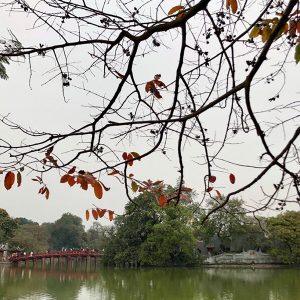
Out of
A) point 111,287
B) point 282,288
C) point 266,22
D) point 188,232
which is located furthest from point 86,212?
point 188,232

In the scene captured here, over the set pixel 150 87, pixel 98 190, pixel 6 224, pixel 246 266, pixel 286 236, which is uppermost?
pixel 6 224

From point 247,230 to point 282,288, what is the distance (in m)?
11.5

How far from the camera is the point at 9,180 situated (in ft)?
3.89

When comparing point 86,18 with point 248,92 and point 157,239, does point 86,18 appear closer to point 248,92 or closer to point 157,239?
point 248,92

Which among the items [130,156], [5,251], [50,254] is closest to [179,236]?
[50,254]

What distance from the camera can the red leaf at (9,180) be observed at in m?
1.18

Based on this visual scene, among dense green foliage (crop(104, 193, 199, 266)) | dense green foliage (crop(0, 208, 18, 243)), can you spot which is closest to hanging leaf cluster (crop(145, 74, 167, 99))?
dense green foliage (crop(104, 193, 199, 266))

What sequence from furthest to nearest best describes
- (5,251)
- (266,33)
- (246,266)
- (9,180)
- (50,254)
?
(5,251)
(50,254)
(246,266)
(266,33)
(9,180)

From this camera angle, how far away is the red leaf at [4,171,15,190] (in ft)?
3.87

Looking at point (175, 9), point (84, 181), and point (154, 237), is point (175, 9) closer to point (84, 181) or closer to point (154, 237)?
point (84, 181)

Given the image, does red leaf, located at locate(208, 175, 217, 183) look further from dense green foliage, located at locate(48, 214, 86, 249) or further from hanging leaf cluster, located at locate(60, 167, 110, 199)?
dense green foliage, located at locate(48, 214, 86, 249)

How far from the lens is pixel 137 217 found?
80.8ft

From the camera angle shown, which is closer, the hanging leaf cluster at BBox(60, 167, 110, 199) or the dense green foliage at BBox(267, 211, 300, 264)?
the hanging leaf cluster at BBox(60, 167, 110, 199)

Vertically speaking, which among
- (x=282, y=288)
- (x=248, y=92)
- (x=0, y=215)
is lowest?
(x=282, y=288)
